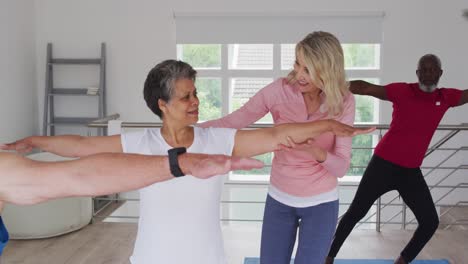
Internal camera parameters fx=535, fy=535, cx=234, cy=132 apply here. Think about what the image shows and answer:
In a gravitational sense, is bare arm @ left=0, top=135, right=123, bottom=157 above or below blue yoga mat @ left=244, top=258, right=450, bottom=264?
above

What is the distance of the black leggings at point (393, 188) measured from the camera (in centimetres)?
285

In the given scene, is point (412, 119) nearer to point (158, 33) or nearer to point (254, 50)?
point (254, 50)

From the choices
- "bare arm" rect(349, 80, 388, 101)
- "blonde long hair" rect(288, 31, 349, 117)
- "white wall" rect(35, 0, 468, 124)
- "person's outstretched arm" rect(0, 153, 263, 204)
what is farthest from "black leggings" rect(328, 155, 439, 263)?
"white wall" rect(35, 0, 468, 124)

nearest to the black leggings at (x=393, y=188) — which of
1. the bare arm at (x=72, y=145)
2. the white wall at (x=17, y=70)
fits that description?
the bare arm at (x=72, y=145)

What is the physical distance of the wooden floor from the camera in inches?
137

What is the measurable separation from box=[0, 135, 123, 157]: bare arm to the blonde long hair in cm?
75

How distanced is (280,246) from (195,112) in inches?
27.5

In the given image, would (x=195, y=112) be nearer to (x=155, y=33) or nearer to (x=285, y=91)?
(x=285, y=91)

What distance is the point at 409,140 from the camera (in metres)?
2.85

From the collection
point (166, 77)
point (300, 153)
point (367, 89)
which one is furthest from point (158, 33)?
point (166, 77)

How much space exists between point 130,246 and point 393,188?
1.85 m

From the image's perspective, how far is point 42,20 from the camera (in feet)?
21.5

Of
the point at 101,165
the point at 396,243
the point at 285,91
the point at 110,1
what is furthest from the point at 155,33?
the point at 101,165

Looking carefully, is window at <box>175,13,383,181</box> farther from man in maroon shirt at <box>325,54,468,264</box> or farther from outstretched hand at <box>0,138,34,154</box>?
outstretched hand at <box>0,138,34,154</box>
